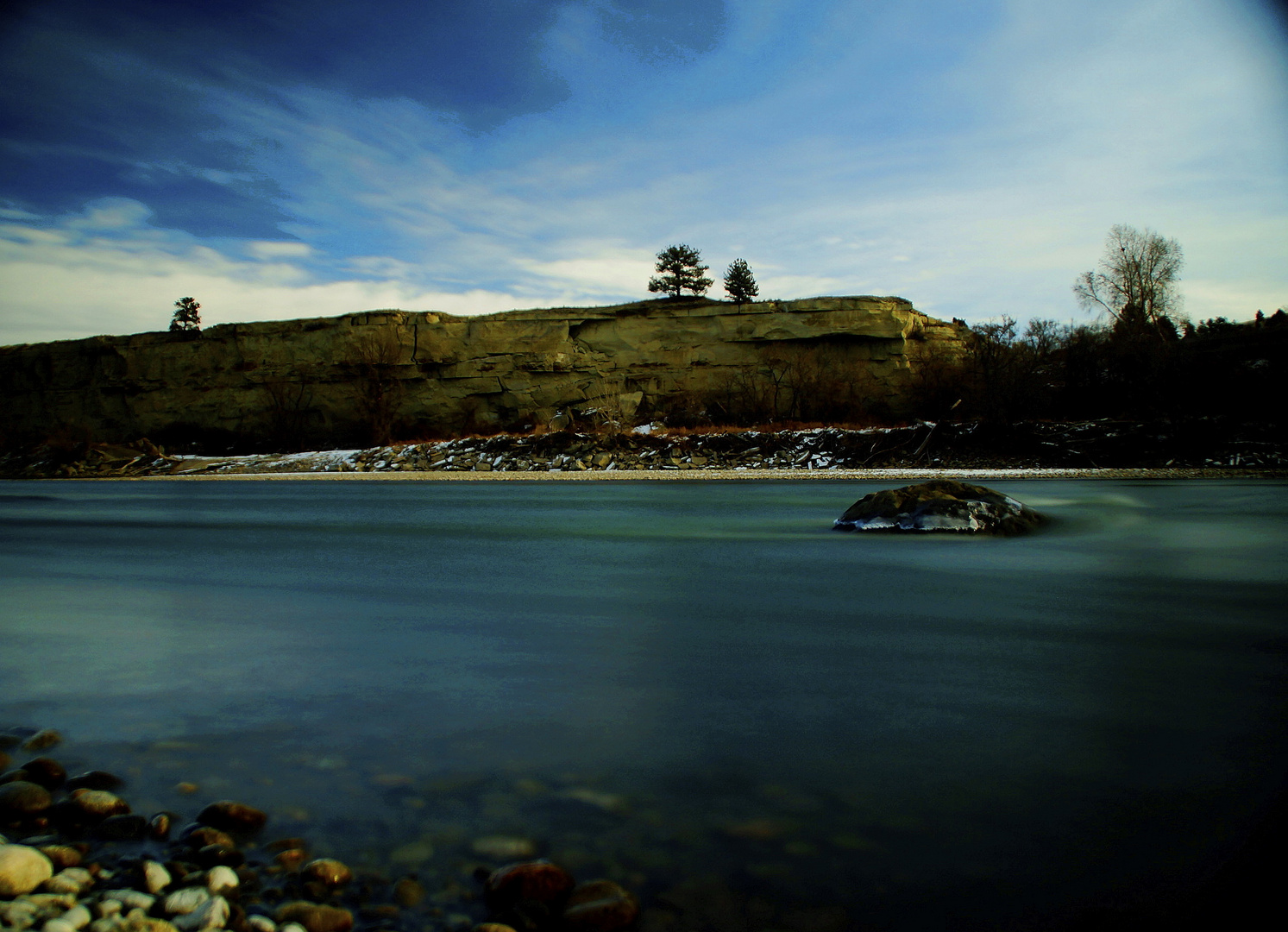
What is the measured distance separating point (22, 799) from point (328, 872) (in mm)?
1105

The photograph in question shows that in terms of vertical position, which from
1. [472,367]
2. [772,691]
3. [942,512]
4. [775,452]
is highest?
[472,367]

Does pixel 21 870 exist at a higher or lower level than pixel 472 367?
lower

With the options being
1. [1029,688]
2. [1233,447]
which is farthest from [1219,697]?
[1233,447]

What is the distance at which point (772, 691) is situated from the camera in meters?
3.05

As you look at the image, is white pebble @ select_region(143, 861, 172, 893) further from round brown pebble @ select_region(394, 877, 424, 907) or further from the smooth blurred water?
round brown pebble @ select_region(394, 877, 424, 907)

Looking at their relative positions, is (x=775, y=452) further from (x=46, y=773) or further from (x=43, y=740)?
(x=46, y=773)

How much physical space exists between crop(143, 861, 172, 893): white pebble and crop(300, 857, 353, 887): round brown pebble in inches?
11.5

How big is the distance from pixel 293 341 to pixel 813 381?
23051 mm

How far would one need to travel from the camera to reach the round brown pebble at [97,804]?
6.83 ft

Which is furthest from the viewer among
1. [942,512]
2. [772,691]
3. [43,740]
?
[942,512]

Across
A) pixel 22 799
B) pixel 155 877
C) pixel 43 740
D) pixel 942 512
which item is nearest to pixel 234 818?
pixel 155 877

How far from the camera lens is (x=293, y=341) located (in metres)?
33.7

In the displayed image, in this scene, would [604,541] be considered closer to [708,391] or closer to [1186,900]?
[1186,900]

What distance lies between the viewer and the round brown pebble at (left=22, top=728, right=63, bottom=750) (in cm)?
263
